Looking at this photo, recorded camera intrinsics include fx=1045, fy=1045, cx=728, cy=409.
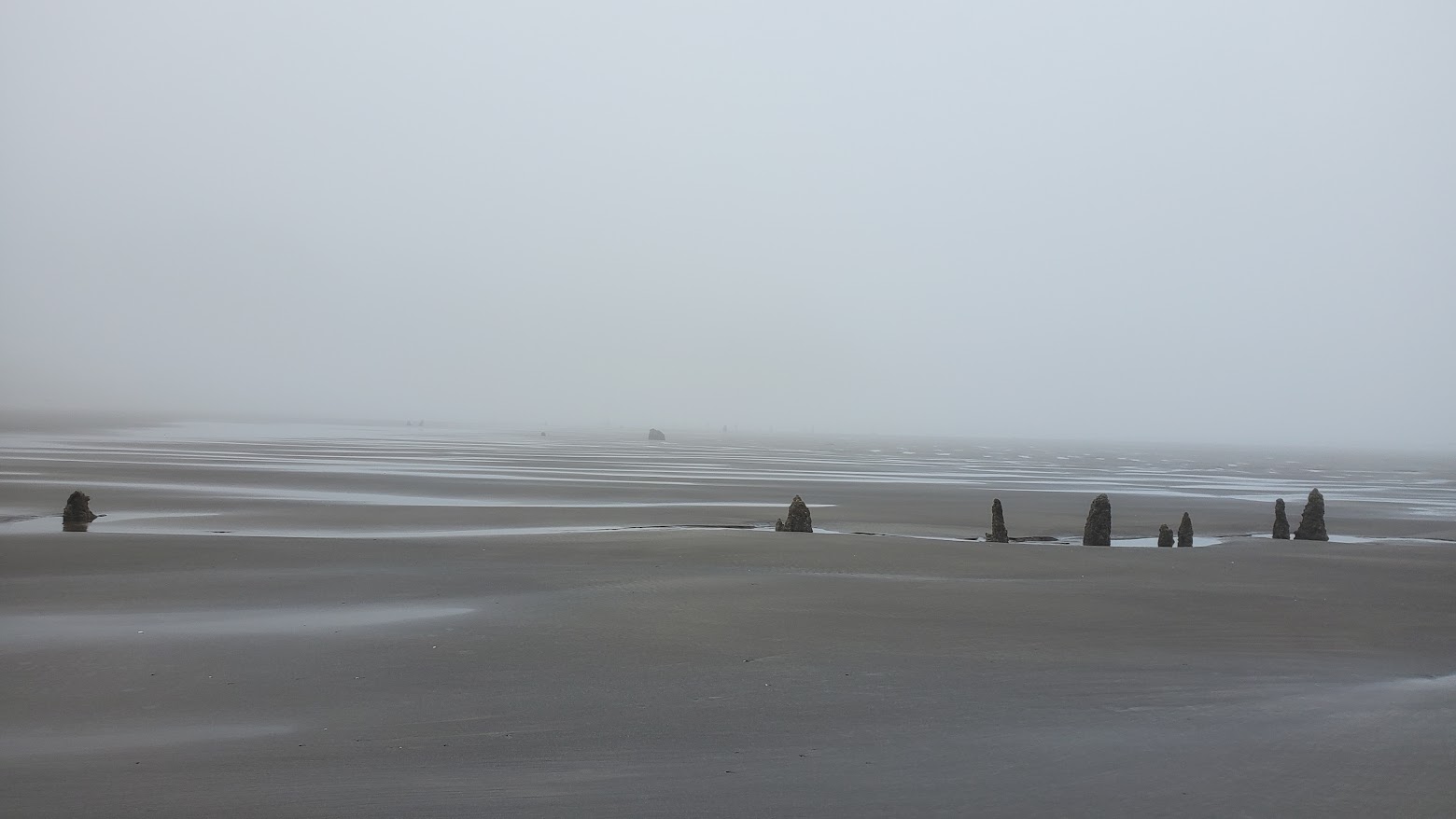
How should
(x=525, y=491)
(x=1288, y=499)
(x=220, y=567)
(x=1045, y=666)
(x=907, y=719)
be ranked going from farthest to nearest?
(x=1288, y=499) < (x=525, y=491) < (x=220, y=567) < (x=1045, y=666) < (x=907, y=719)

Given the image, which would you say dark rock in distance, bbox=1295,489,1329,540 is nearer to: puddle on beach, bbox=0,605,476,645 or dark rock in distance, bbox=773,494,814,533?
dark rock in distance, bbox=773,494,814,533

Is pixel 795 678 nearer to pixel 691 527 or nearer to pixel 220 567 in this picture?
pixel 220 567

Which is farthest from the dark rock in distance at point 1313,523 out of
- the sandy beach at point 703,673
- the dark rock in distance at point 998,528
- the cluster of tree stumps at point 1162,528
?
the dark rock in distance at point 998,528

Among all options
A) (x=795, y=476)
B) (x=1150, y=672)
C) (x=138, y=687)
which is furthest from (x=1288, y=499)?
(x=138, y=687)

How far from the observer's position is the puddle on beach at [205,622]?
9.95m

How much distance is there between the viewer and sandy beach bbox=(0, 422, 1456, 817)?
19.7 feet

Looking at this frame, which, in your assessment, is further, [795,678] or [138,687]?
[795,678]

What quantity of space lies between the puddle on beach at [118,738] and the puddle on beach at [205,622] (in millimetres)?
3216

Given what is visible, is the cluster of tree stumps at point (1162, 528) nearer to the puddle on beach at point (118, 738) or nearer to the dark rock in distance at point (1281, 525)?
the dark rock in distance at point (1281, 525)

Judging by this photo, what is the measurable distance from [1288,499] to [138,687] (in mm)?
39329

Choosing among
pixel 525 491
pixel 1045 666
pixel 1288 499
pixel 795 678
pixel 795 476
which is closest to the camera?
pixel 795 678

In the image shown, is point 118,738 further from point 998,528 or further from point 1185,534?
point 1185,534

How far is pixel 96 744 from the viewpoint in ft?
21.5

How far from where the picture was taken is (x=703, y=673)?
29.2 ft
